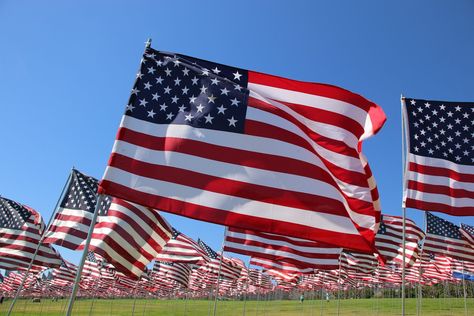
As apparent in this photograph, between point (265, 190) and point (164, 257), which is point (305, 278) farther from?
point (265, 190)

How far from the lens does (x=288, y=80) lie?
8.20m

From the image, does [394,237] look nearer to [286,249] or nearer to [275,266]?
[275,266]

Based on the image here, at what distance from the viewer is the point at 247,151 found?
286 inches

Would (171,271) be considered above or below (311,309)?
above

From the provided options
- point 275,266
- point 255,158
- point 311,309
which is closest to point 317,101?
point 255,158

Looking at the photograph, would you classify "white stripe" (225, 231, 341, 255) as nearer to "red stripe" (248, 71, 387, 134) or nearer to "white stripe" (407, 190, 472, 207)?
"white stripe" (407, 190, 472, 207)

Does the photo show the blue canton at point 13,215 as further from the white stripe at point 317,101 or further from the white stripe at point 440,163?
the white stripe at point 440,163

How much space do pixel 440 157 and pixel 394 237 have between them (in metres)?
12.9

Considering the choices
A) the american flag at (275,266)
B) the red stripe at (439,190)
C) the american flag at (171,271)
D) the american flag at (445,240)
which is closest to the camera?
the red stripe at (439,190)

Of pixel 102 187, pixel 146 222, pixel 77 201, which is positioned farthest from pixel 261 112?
pixel 77 201

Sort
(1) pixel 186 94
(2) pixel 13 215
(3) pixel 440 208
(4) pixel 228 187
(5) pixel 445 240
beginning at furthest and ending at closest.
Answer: (5) pixel 445 240 < (2) pixel 13 215 < (3) pixel 440 208 < (1) pixel 186 94 < (4) pixel 228 187

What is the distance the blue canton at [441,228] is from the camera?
20875 mm

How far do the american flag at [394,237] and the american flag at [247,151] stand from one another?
49.0ft

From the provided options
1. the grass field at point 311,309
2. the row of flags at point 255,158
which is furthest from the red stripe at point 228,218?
the grass field at point 311,309
